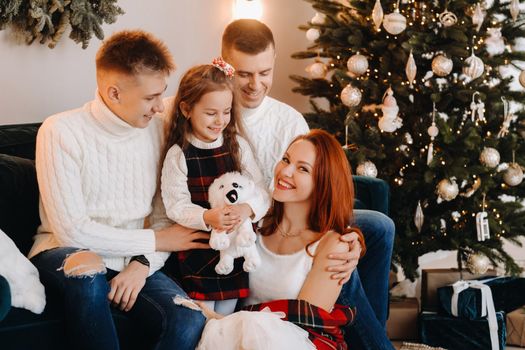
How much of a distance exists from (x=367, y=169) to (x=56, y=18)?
4.80 feet

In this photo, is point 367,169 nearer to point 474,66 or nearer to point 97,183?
point 474,66

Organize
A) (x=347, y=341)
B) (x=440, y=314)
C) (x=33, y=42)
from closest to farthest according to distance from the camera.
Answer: (x=347, y=341)
(x=33, y=42)
(x=440, y=314)

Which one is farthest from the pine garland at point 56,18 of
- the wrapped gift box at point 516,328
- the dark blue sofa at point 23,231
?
the wrapped gift box at point 516,328

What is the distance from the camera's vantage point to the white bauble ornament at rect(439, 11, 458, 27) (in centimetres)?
341

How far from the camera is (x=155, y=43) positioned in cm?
236

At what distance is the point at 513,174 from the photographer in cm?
348

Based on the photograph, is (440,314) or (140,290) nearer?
(140,290)

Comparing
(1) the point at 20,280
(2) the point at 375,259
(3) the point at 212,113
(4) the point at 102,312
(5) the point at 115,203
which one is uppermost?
(3) the point at 212,113

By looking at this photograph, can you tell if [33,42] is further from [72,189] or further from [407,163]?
[407,163]

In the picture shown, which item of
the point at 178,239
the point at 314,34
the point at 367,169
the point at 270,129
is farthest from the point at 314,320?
the point at 314,34

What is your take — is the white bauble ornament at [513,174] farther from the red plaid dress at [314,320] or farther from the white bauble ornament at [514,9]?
the red plaid dress at [314,320]

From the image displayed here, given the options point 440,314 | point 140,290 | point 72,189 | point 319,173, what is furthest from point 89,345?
point 440,314

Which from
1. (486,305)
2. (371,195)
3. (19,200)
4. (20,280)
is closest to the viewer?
(20,280)

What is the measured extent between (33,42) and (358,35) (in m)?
1.44
